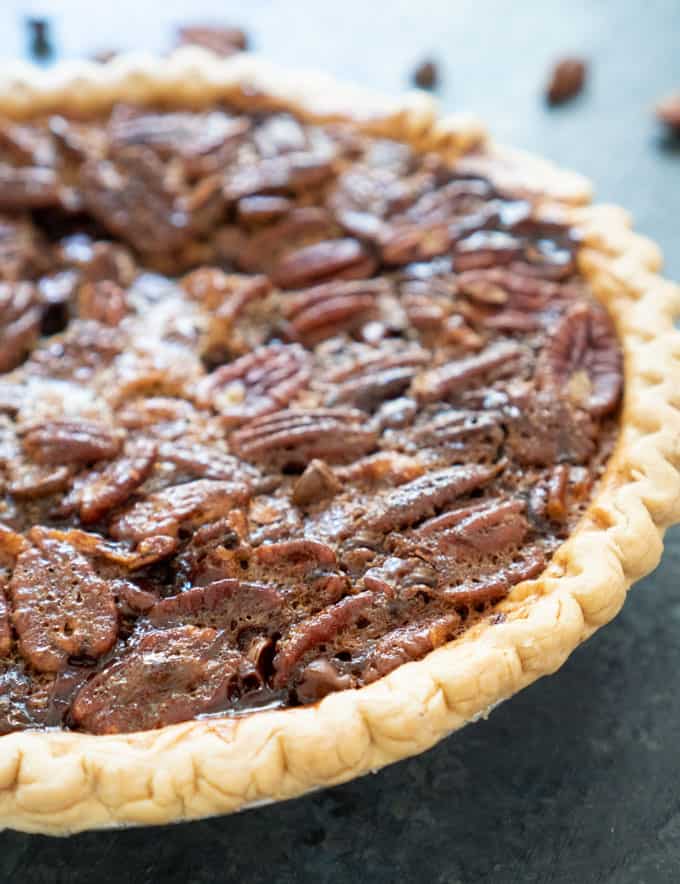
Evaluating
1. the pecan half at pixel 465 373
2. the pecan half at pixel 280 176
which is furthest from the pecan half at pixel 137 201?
the pecan half at pixel 465 373

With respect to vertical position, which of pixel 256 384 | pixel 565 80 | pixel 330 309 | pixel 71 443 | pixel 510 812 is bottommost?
pixel 510 812

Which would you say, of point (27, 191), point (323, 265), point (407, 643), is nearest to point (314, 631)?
point (407, 643)

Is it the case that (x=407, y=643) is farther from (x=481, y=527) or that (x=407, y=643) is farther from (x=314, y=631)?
(x=481, y=527)

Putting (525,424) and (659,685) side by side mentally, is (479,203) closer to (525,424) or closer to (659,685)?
(525,424)

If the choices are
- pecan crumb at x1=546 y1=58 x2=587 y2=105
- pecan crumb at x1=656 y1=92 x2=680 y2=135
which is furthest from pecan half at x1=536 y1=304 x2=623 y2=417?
pecan crumb at x1=546 y1=58 x2=587 y2=105

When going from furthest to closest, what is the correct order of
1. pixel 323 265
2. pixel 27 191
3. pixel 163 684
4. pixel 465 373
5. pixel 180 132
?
pixel 180 132 → pixel 27 191 → pixel 323 265 → pixel 465 373 → pixel 163 684

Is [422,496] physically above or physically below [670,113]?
below

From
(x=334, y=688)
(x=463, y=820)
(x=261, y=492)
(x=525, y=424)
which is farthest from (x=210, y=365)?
(x=463, y=820)
